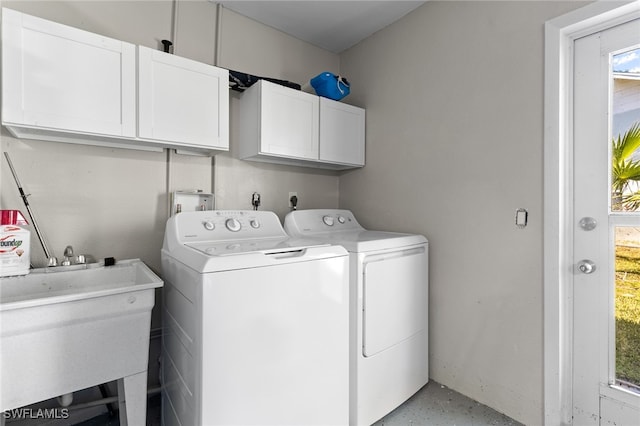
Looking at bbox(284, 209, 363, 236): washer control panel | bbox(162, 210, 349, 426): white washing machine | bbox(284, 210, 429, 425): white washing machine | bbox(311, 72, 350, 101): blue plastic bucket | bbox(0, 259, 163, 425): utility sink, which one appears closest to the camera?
bbox(0, 259, 163, 425): utility sink

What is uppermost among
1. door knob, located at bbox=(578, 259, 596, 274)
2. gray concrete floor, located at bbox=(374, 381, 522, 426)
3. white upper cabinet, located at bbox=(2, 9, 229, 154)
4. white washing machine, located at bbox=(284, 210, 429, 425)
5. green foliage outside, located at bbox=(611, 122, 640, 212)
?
white upper cabinet, located at bbox=(2, 9, 229, 154)

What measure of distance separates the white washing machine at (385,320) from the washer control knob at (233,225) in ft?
1.33

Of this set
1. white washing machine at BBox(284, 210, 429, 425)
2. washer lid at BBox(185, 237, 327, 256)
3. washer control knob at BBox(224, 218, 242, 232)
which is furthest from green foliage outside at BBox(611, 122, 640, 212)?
washer control knob at BBox(224, 218, 242, 232)

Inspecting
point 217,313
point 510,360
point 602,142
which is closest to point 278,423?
point 217,313

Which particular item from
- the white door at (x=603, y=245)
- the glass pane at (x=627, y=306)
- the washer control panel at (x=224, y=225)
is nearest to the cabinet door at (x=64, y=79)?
the washer control panel at (x=224, y=225)

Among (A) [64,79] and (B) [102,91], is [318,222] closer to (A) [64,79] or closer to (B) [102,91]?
(B) [102,91]

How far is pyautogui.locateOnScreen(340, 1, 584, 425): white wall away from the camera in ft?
Answer: 5.29

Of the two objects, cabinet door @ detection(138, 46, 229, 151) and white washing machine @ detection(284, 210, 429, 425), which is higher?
cabinet door @ detection(138, 46, 229, 151)

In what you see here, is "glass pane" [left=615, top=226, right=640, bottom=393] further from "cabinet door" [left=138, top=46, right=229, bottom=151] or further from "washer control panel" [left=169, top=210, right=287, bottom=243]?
"cabinet door" [left=138, top=46, right=229, bottom=151]

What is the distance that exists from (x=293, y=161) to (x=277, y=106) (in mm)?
457

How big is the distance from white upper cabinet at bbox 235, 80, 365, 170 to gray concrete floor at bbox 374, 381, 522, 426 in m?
1.69

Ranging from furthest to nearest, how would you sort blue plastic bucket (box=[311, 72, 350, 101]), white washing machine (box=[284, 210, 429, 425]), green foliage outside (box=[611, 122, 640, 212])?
blue plastic bucket (box=[311, 72, 350, 101]) < white washing machine (box=[284, 210, 429, 425]) < green foliage outside (box=[611, 122, 640, 212])

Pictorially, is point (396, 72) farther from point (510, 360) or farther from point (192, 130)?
point (510, 360)

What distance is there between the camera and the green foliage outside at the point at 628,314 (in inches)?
55.1
